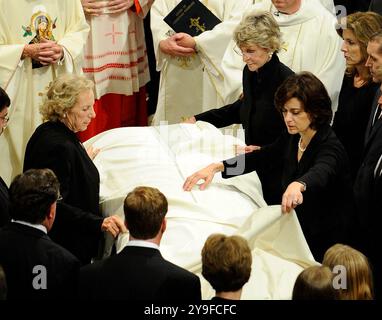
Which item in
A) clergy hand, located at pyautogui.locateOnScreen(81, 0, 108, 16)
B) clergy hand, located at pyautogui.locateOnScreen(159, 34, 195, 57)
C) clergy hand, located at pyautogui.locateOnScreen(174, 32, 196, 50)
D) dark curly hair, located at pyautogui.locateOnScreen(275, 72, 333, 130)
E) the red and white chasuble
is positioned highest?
dark curly hair, located at pyautogui.locateOnScreen(275, 72, 333, 130)

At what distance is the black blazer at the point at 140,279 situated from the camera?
4246 millimetres

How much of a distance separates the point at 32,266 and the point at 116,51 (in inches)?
166

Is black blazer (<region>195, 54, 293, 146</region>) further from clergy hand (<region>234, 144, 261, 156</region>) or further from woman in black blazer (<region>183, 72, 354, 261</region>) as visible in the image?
woman in black blazer (<region>183, 72, 354, 261</region>)

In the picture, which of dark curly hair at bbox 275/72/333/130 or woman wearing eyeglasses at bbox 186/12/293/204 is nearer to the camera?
dark curly hair at bbox 275/72/333/130

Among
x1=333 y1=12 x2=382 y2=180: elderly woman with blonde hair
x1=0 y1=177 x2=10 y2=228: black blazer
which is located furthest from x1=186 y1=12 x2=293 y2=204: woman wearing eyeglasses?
x1=0 y1=177 x2=10 y2=228: black blazer

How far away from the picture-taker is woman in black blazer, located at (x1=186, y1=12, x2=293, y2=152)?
614 cm

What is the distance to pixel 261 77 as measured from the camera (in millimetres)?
6266

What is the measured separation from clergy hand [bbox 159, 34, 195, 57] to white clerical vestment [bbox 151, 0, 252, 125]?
2.7 inches

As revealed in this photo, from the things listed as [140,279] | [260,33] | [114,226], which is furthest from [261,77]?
[140,279]

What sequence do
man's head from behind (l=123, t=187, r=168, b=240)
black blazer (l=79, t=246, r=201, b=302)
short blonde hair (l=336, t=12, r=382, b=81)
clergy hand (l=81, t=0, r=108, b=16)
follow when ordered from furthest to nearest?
1. clergy hand (l=81, t=0, r=108, b=16)
2. short blonde hair (l=336, t=12, r=382, b=81)
3. man's head from behind (l=123, t=187, r=168, b=240)
4. black blazer (l=79, t=246, r=201, b=302)

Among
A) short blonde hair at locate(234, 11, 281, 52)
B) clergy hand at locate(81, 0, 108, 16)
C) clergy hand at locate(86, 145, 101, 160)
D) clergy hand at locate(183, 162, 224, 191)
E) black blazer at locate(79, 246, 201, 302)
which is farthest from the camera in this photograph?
clergy hand at locate(81, 0, 108, 16)

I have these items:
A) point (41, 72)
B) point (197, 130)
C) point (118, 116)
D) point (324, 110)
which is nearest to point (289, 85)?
point (324, 110)

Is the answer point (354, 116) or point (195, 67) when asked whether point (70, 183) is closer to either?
point (354, 116)

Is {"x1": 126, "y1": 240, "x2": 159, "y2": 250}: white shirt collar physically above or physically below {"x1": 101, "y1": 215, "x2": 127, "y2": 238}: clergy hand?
above
